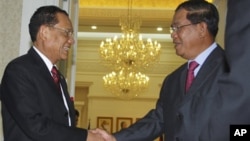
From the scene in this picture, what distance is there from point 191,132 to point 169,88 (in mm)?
569

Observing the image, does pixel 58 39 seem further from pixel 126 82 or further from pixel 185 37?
pixel 126 82

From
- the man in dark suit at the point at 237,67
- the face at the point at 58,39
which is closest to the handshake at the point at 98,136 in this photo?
the face at the point at 58,39

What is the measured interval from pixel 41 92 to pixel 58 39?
0.38m

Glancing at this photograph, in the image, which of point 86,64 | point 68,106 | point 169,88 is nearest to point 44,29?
point 68,106

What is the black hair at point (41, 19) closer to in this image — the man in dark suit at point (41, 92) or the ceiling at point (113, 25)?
the man in dark suit at point (41, 92)

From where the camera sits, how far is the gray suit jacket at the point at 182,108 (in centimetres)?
201

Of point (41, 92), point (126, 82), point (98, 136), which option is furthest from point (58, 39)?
point (126, 82)

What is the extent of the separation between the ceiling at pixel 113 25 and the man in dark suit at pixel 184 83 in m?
8.27

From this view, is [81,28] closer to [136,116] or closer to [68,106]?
[136,116]

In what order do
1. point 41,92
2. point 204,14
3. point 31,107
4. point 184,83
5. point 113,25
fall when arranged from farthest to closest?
point 113,25, point 204,14, point 184,83, point 41,92, point 31,107

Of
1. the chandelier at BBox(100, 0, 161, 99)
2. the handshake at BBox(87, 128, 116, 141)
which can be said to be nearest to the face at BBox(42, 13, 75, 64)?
the handshake at BBox(87, 128, 116, 141)

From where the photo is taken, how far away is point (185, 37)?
99.9 inches

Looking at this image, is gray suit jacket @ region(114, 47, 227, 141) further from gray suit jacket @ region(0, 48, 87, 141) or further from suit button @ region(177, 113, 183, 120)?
gray suit jacket @ region(0, 48, 87, 141)

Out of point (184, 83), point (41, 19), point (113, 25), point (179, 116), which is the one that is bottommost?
point (179, 116)
